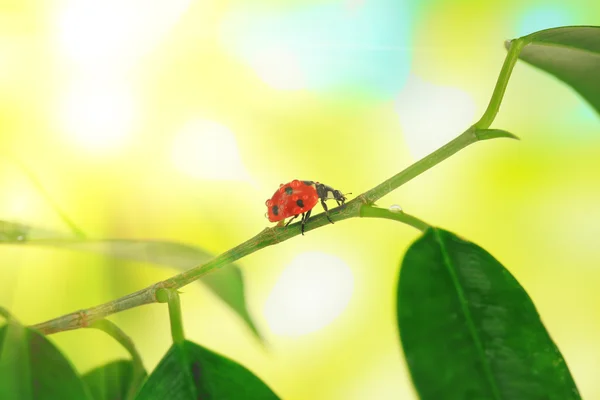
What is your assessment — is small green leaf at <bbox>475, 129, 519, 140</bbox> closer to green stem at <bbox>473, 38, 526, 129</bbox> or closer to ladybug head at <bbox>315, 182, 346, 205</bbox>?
green stem at <bbox>473, 38, 526, 129</bbox>

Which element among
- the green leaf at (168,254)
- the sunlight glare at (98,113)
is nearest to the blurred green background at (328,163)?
the sunlight glare at (98,113)

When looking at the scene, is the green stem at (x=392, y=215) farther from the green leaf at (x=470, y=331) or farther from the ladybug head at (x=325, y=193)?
the ladybug head at (x=325, y=193)

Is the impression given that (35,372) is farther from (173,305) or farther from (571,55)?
(571,55)

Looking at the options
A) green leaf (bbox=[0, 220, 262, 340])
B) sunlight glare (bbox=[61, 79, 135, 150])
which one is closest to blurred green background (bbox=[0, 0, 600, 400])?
sunlight glare (bbox=[61, 79, 135, 150])

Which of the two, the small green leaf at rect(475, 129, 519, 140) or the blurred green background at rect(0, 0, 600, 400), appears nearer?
the small green leaf at rect(475, 129, 519, 140)

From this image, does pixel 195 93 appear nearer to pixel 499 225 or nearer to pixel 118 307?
pixel 499 225

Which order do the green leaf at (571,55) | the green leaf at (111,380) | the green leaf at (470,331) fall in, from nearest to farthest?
the green leaf at (470,331)
the green leaf at (571,55)
the green leaf at (111,380)
